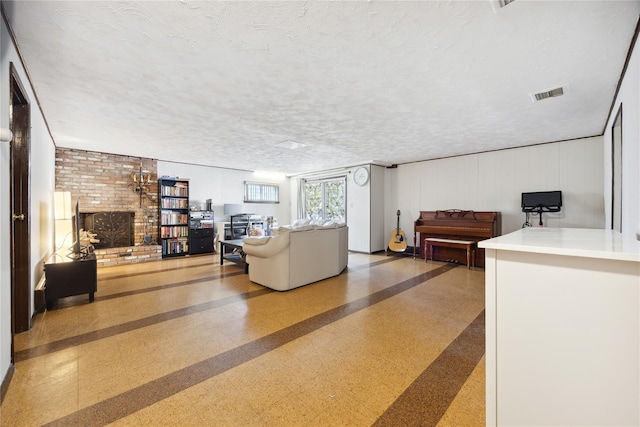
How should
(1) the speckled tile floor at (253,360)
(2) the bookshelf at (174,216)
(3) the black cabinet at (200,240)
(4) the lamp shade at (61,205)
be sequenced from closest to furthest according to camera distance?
(1) the speckled tile floor at (253,360)
(4) the lamp shade at (61,205)
(2) the bookshelf at (174,216)
(3) the black cabinet at (200,240)

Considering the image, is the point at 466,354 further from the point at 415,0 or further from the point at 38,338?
the point at 38,338

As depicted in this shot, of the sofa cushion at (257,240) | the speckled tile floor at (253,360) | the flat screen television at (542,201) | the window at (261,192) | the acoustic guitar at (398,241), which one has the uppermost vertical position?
the window at (261,192)

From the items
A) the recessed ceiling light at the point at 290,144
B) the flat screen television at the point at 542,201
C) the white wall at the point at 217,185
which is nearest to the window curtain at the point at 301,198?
the white wall at the point at 217,185

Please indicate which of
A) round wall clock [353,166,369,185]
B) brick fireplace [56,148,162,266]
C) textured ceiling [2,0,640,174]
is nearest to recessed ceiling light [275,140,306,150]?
textured ceiling [2,0,640,174]

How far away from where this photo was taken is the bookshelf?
6.36m

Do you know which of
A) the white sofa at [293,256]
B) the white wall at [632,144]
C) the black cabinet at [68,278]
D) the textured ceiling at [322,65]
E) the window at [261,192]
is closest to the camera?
the textured ceiling at [322,65]

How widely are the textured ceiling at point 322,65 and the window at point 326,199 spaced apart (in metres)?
3.53

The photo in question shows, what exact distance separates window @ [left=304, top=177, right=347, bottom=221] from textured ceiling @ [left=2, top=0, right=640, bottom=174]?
3532mm

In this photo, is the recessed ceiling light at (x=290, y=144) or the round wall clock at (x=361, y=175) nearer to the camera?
the recessed ceiling light at (x=290, y=144)

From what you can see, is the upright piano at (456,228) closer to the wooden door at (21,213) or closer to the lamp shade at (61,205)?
the wooden door at (21,213)

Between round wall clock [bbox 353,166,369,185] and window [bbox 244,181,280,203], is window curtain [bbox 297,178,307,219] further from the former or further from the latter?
round wall clock [bbox 353,166,369,185]

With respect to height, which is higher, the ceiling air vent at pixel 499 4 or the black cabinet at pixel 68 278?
Answer: the ceiling air vent at pixel 499 4

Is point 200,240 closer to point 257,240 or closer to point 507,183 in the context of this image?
point 257,240

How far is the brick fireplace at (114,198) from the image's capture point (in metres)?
5.42
